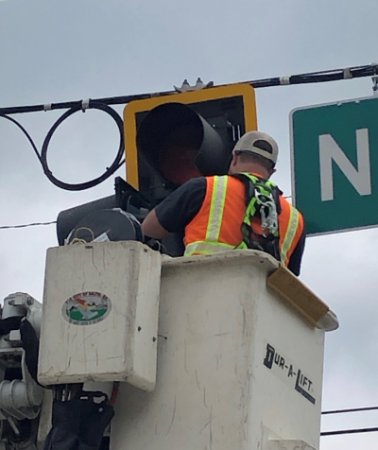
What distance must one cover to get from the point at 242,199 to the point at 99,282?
718mm

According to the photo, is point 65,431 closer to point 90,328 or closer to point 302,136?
point 90,328

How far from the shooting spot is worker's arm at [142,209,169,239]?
14.1ft

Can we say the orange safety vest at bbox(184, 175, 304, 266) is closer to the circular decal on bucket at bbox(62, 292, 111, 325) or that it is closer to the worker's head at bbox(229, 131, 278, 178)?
the worker's head at bbox(229, 131, 278, 178)

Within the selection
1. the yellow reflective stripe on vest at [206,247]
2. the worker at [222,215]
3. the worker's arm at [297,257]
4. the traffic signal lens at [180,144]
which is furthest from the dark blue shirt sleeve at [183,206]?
the traffic signal lens at [180,144]

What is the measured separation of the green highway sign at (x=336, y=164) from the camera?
5.94 meters

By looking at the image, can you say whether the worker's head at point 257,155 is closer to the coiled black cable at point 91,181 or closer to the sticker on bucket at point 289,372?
the sticker on bucket at point 289,372

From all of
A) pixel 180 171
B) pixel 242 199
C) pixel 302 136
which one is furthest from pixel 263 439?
pixel 302 136

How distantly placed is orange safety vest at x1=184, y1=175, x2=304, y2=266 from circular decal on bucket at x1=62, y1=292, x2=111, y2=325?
0.53m

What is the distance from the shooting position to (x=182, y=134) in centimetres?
553

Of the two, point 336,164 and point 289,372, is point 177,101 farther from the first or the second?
point 289,372

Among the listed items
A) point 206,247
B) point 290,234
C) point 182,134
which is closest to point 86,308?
point 206,247

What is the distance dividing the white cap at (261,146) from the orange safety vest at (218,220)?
36 cm

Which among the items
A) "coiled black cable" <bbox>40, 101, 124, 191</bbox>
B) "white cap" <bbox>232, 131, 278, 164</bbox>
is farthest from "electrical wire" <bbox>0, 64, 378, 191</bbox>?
"white cap" <bbox>232, 131, 278, 164</bbox>

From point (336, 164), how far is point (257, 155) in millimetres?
1456
